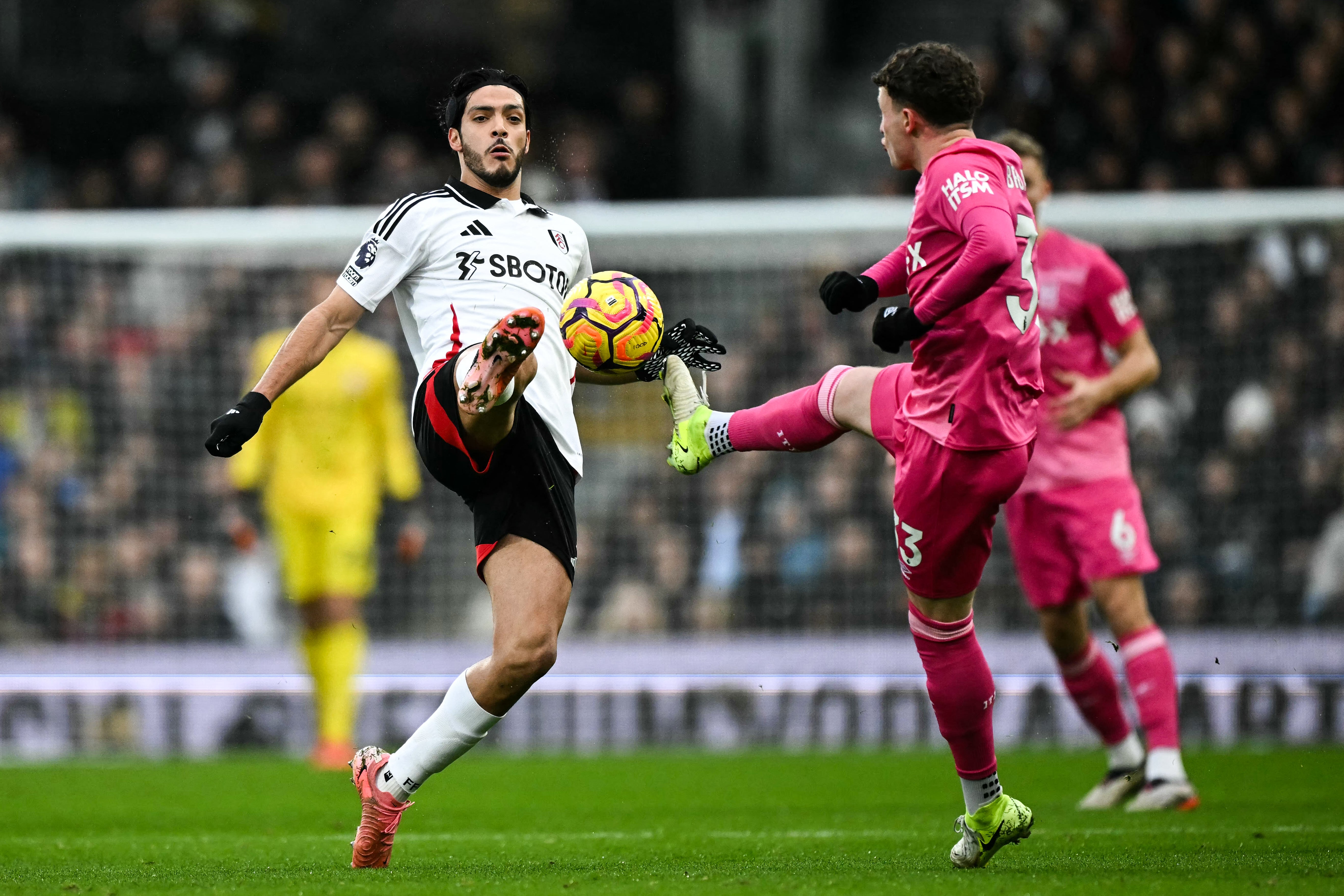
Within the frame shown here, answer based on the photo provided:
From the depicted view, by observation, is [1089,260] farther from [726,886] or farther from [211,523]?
[211,523]

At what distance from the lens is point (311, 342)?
479cm

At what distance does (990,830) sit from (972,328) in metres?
1.36

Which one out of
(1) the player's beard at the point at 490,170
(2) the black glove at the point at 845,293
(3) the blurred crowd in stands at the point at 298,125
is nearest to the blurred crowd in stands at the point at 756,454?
(3) the blurred crowd in stands at the point at 298,125

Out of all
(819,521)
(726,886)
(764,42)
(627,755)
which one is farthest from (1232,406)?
(726,886)

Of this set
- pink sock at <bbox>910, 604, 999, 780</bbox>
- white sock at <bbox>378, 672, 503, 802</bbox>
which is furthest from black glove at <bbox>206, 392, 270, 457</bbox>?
pink sock at <bbox>910, 604, 999, 780</bbox>

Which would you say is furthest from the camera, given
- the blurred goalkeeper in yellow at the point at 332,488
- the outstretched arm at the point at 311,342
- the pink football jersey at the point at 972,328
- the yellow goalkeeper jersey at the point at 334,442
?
the yellow goalkeeper jersey at the point at 334,442

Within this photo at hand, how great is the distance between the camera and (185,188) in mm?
14297

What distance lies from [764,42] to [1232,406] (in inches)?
261

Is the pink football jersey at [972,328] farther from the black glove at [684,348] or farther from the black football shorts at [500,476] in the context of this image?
the black football shorts at [500,476]

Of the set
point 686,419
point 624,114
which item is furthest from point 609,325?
point 624,114

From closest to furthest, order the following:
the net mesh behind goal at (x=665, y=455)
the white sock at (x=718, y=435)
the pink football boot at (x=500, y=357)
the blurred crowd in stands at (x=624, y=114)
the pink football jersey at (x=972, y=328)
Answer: the pink football boot at (x=500, y=357) < the pink football jersey at (x=972, y=328) < the white sock at (x=718, y=435) < the net mesh behind goal at (x=665, y=455) < the blurred crowd in stands at (x=624, y=114)

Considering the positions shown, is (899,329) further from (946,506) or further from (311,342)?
(311,342)

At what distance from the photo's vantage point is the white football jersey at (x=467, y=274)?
195 inches

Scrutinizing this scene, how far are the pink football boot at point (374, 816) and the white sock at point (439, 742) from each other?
0.02m
